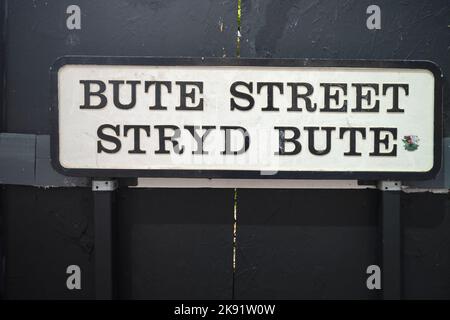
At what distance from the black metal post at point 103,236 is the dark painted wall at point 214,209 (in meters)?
0.09

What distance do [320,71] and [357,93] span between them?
170 millimetres

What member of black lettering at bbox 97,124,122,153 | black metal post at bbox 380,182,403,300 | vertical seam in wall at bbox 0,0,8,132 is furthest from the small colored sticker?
vertical seam in wall at bbox 0,0,8,132

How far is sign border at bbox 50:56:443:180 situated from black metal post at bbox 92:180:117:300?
72 mm

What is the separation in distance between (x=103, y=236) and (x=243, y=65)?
0.89 m

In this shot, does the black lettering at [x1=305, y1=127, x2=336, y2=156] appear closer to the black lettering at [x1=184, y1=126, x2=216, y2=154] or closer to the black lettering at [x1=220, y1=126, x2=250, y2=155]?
the black lettering at [x1=220, y1=126, x2=250, y2=155]

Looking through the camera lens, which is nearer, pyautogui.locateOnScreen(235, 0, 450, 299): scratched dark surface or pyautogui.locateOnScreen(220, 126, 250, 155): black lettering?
pyautogui.locateOnScreen(220, 126, 250, 155): black lettering

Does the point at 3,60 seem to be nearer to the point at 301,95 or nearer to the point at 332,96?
the point at 301,95

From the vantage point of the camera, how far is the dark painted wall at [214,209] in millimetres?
1530

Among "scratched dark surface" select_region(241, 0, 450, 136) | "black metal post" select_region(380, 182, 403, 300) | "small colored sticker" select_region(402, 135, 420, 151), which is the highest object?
"scratched dark surface" select_region(241, 0, 450, 136)

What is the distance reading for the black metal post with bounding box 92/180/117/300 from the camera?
145 centimetres

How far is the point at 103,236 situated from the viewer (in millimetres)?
1457

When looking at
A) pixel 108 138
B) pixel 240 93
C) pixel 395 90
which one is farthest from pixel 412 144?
pixel 108 138

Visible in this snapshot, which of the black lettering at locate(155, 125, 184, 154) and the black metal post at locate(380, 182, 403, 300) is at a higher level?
the black lettering at locate(155, 125, 184, 154)

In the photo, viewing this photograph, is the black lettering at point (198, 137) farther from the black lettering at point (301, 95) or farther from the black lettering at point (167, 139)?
the black lettering at point (301, 95)
